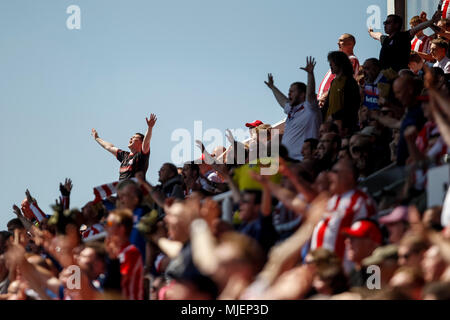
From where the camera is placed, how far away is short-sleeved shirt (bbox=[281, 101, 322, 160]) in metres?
10.4

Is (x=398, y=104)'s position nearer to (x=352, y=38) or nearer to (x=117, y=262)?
(x=117, y=262)

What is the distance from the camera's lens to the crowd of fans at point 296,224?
5328mm

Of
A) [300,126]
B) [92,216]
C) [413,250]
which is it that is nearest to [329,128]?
[300,126]

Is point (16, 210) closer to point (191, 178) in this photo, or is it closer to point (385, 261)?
point (191, 178)

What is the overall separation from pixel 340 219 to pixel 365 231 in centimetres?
28

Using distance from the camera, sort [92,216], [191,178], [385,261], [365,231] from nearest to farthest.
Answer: [385,261] < [365,231] < [191,178] < [92,216]

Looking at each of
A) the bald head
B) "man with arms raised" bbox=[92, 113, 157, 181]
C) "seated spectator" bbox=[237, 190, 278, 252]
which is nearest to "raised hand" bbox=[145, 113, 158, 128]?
"man with arms raised" bbox=[92, 113, 157, 181]

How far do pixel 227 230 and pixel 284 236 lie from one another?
1.92 ft

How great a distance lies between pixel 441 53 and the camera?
12.6 meters

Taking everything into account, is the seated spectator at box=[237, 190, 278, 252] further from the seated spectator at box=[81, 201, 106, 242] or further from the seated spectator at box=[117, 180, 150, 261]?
the seated spectator at box=[81, 201, 106, 242]

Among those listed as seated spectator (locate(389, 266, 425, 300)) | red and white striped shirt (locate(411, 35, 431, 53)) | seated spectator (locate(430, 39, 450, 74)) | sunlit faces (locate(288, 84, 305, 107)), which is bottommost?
seated spectator (locate(389, 266, 425, 300))

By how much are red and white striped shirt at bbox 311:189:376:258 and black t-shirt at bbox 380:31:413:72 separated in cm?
509

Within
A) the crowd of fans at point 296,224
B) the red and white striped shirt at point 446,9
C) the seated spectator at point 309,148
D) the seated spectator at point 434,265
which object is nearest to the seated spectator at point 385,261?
the crowd of fans at point 296,224
